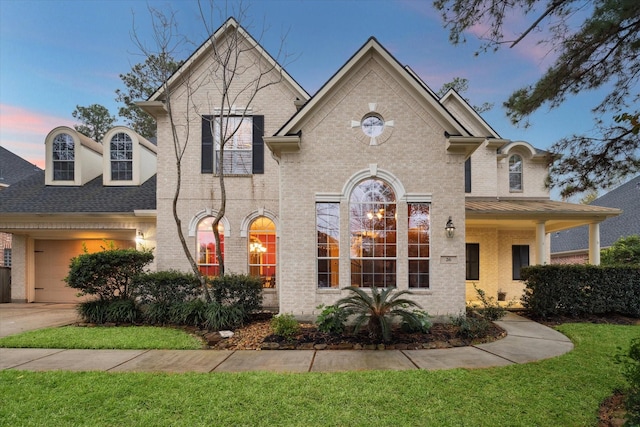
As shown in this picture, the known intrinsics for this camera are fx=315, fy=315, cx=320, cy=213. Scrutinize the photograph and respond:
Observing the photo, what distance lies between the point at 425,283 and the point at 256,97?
7.73m

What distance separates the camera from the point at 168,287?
844cm

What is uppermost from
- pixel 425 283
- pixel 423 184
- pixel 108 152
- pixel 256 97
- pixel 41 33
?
pixel 41 33

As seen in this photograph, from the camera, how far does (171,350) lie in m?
6.01

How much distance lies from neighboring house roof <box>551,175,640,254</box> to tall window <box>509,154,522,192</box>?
695 cm

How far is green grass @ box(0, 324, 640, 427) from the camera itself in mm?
3365

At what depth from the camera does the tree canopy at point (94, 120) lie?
2600 centimetres

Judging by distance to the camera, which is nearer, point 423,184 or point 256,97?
point 423,184

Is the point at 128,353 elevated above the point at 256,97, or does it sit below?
below

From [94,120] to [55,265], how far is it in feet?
61.3

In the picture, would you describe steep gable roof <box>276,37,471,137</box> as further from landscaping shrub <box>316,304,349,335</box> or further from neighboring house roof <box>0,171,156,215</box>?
neighboring house roof <box>0,171,156,215</box>

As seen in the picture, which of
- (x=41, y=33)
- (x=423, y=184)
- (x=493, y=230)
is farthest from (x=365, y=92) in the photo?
(x=41, y=33)

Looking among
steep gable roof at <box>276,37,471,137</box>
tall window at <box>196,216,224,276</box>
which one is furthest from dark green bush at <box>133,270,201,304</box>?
steep gable roof at <box>276,37,471,137</box>

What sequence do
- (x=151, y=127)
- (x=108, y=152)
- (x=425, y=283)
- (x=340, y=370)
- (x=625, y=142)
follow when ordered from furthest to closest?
(x=151, y=127)
(x=108, y=152)
(x=425, y=283)
(x=340, y=370)
(x=625, y=142)

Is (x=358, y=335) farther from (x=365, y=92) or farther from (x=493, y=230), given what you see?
(x=493, y=230)
